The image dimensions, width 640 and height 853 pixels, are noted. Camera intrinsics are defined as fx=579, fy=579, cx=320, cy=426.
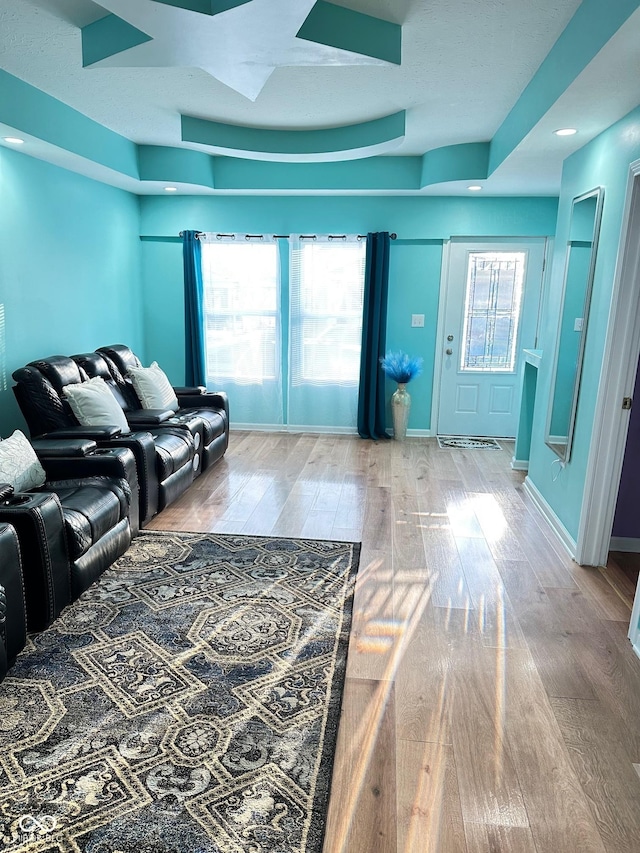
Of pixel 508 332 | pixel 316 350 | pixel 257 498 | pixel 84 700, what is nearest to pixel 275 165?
pixel 316 350

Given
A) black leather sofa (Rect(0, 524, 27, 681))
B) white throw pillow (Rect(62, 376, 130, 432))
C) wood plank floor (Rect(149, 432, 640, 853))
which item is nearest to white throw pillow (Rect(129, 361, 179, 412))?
white throw pillow (Rect(62, 376, 130, 432))

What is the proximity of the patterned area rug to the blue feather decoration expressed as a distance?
3.10m

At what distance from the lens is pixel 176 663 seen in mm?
2338

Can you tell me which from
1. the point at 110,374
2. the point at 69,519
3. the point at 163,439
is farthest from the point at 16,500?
the point at 110,374

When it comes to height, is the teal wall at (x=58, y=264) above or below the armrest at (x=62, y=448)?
above

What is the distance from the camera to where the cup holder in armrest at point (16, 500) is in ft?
8.09

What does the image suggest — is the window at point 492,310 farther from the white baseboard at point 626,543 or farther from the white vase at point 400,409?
the white baseboard at point 626,543

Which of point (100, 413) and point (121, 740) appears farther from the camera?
point (100, 413)

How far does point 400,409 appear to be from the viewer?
6020 mm

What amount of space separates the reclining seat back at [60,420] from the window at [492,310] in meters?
Result: 3.71

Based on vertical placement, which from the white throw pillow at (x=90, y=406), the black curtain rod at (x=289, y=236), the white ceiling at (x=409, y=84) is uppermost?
the white ceiling at (x=409, y=84)

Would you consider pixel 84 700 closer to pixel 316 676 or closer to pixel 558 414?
pixel 316 676

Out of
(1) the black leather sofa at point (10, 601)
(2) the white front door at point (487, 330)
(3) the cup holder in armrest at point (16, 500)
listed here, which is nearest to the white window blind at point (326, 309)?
(2) the white front door at point (487, 330)

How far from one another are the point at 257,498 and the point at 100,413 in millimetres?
1242
